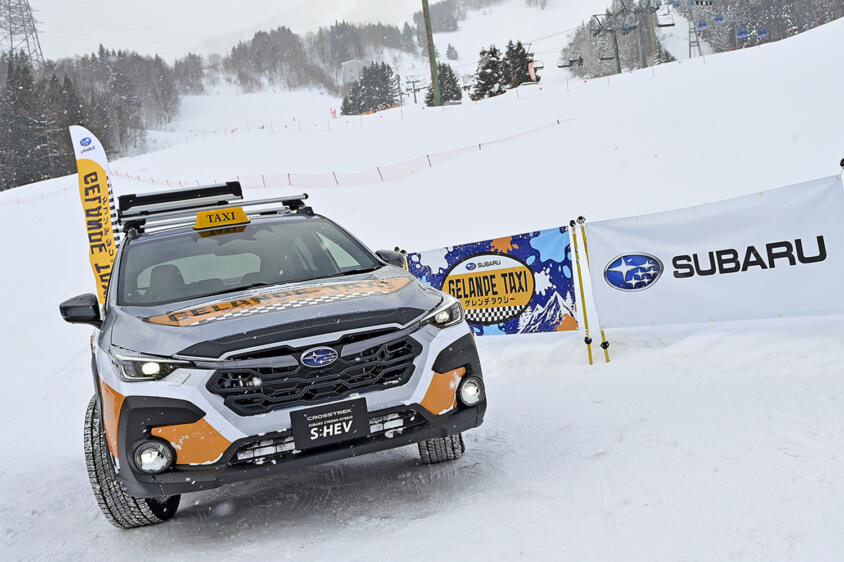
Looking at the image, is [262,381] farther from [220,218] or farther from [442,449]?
[220,218]

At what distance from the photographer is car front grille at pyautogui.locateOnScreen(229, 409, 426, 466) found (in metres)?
3.80

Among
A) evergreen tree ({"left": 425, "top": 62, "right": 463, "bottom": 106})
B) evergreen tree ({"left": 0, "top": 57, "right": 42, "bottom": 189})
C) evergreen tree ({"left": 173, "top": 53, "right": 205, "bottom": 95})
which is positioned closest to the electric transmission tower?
evergreen tree ({"left": 0, "top": 57, "right": 42, "bottom": 189})

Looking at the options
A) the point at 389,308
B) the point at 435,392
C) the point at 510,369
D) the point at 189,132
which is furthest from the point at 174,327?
the point at 189,132

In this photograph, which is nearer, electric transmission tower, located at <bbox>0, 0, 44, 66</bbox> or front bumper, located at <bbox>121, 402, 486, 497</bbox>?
front bumper, located at <bbox>121, 402, 486, 497</bbox>

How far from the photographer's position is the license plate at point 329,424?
3.81m

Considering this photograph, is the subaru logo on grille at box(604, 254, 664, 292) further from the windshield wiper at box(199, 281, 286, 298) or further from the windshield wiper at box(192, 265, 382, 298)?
the windshield wiper at box(199, 281, 286, 298)

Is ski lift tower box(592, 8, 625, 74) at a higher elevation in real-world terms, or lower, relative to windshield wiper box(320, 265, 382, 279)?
higher

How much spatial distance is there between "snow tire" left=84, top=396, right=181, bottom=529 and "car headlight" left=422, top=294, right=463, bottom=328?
1.88m

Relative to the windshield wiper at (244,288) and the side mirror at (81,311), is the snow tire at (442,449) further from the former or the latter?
the side mirror at (81,311)

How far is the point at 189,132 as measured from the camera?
15788 cm

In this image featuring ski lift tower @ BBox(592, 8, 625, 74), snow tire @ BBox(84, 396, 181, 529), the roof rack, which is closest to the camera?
snow tire @ BBox(84, 396, 181, 529)

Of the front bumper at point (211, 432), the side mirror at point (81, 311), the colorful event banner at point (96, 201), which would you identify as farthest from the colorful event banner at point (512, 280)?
the colorful event banner at point (96, 201)

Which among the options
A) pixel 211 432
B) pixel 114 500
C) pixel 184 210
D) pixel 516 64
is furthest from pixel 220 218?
pixel 516 64

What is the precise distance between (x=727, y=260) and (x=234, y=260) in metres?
4.38
